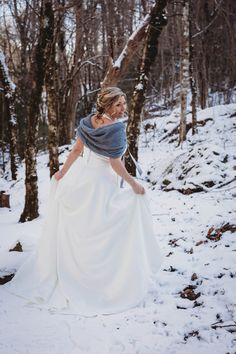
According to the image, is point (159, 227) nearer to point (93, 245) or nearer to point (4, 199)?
point (93, 245)

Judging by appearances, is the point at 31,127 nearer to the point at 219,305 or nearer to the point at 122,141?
the point at 122,141

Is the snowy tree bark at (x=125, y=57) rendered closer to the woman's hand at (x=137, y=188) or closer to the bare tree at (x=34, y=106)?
the bare tree at (x=34, y=106)

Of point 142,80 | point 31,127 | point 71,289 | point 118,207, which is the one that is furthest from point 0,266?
point 142,80

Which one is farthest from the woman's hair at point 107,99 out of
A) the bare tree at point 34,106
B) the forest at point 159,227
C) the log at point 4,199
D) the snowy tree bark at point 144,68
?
the log at point 4,199

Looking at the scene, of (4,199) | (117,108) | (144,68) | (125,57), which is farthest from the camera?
(125,57)

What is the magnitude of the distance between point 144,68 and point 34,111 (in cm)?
372

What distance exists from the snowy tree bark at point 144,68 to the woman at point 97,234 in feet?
16.9

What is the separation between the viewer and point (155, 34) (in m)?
8.33

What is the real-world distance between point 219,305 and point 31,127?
504 cm

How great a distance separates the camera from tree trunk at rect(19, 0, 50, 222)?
6.09 m

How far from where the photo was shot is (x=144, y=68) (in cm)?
873

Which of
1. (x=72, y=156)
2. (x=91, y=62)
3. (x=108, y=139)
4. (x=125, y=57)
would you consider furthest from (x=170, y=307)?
(x=91, y=62)

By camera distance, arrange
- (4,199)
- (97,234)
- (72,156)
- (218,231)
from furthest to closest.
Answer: (4,199) < (218,231) < (72,156) < (97,234)

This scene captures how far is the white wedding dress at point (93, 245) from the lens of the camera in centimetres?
363
